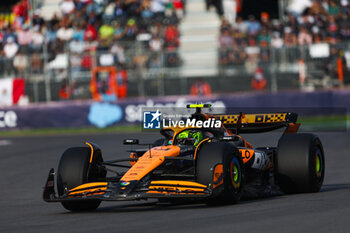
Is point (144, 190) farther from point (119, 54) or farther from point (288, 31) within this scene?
point (288, 31)

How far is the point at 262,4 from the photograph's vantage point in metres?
29.2

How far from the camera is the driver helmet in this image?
347 inches

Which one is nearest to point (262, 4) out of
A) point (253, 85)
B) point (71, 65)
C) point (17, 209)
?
point (253, 85)

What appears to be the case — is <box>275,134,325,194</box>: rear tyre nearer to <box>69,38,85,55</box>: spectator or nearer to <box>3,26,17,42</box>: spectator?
<box>69,38,85,55</box>: spectator

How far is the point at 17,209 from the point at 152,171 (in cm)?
203

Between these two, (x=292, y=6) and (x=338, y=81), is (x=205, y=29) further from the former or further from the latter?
(x=338, y=81)

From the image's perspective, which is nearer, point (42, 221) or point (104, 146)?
point (42, 221)

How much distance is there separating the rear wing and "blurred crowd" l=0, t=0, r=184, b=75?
13470 millimetres

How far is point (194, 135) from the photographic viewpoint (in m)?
8.86

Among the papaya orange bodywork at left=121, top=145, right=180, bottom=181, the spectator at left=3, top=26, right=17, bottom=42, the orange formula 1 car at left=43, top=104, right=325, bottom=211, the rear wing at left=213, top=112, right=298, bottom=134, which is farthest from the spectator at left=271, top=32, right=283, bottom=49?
the papaya orange bodywork at left=121, top=145, right=180, bottom=181

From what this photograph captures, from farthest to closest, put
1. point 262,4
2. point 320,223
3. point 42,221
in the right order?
point 262,4 → point 42,221 → point 320,223

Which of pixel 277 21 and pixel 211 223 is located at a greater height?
pixel 277 21

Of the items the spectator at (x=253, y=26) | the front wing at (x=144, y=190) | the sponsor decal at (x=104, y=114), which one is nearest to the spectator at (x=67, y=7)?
the sponsor decal at (x=104, y=114)

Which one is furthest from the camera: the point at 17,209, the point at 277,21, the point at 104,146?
the point at 277,21
